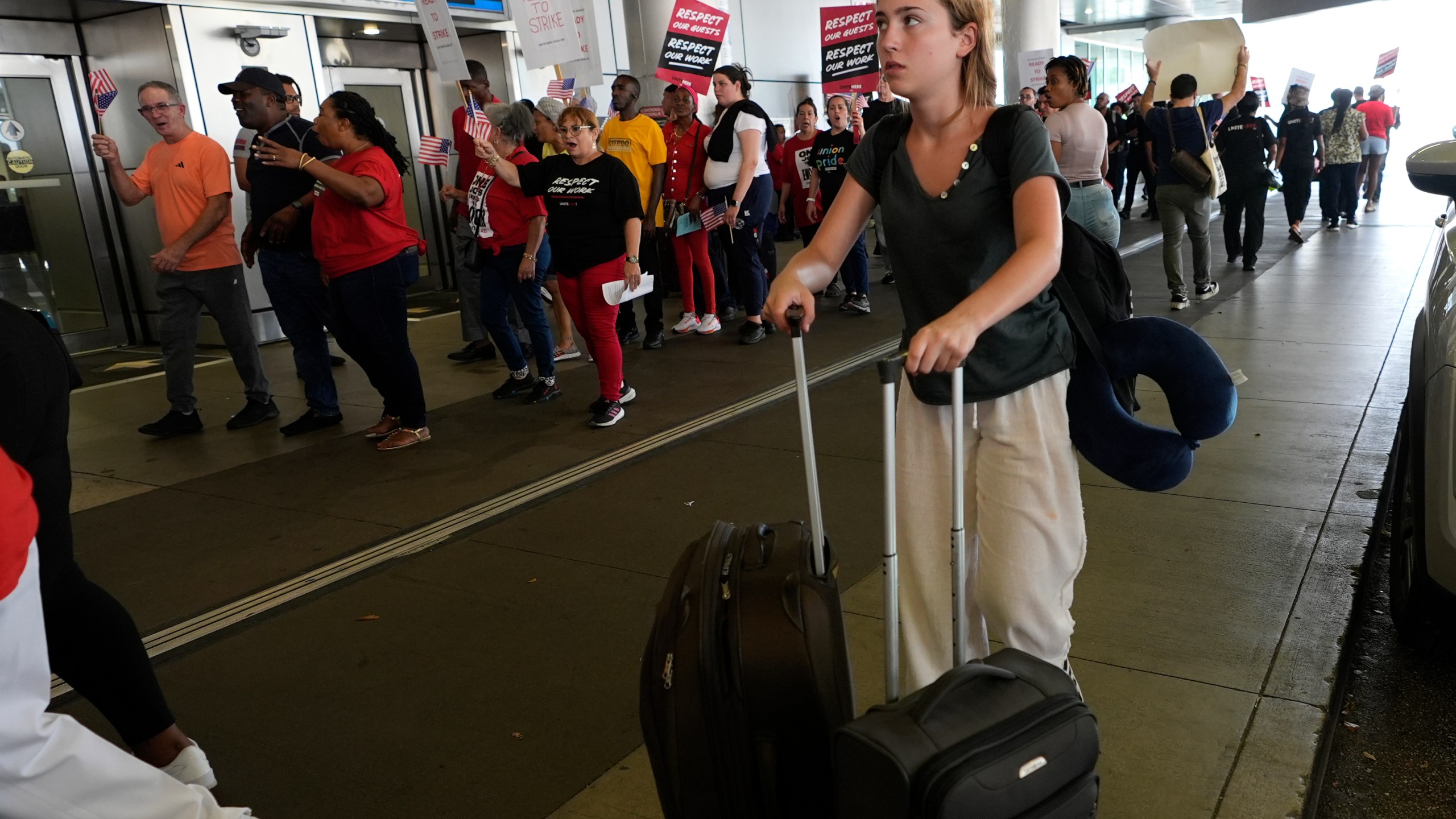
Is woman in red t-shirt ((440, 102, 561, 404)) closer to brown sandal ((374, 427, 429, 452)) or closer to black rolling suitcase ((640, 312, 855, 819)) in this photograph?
brown sandal ((374, 427, 429, 452))

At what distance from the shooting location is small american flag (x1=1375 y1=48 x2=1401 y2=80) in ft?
55.0

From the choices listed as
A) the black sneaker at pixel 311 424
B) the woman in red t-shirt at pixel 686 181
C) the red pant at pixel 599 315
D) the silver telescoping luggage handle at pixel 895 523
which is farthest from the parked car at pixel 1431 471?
the woman in red t-shirt at pixel 686 181

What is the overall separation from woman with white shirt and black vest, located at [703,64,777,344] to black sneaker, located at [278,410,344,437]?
10.5ft

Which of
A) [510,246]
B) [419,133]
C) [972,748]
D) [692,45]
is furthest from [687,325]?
[972,748]

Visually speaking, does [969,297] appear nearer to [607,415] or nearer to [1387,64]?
[607,415]

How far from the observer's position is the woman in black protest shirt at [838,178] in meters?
9.13

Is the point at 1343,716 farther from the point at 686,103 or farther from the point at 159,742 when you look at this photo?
the point at 686,103

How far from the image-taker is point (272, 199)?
20.4ft

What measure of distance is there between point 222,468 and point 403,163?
6.34ft

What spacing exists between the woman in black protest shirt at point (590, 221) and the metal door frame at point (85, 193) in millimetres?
5612

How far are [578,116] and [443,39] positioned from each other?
1319 millimetres

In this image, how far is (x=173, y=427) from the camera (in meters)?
6.47

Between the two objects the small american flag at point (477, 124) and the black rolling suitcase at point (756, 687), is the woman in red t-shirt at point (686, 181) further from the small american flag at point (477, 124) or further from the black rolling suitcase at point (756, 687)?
the black rolling suitcase at point (756, 687)

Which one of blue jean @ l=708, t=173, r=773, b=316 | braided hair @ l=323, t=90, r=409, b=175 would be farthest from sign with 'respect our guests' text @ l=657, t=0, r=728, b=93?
braided hair @ l=323, t=90, r=409, b=175
